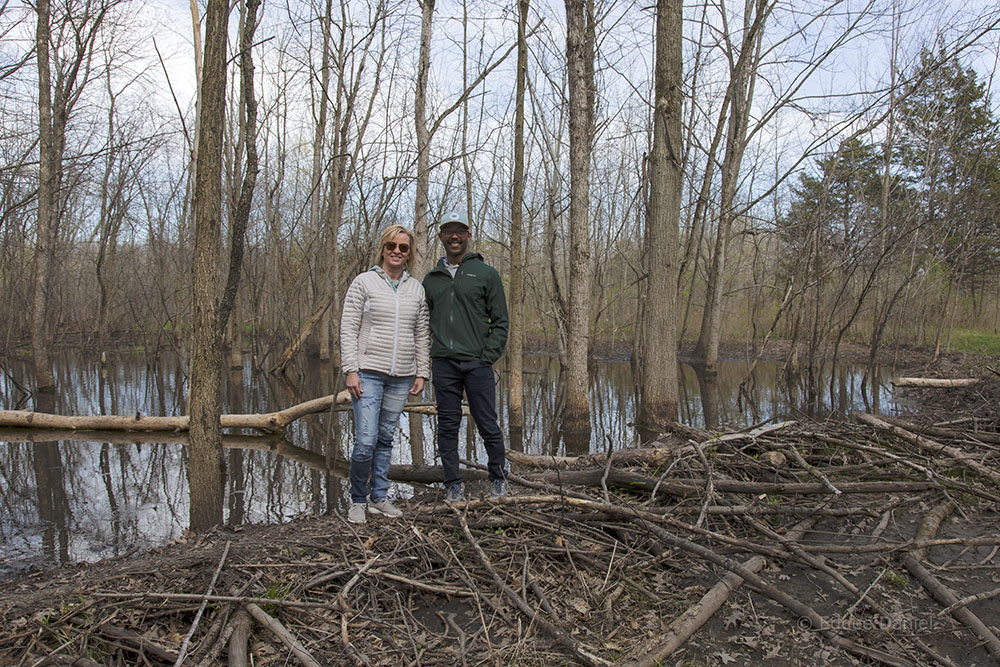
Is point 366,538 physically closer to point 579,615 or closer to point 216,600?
point 216,600

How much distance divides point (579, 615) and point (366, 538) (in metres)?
1.31

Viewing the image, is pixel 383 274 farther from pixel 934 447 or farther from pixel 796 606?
pixel 934 447

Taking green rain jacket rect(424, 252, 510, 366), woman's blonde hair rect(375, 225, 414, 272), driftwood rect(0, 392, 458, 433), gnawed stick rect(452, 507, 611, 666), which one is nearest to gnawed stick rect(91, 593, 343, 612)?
gnawed stick rect(452, 507, 611, 666)

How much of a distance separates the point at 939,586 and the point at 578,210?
6851 millimetres

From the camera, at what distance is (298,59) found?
1548cm

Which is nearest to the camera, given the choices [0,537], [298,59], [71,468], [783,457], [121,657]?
[121,657]

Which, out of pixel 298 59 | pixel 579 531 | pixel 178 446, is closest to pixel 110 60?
pixel 298 59

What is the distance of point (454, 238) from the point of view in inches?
167

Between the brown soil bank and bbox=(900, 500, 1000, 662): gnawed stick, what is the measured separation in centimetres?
1

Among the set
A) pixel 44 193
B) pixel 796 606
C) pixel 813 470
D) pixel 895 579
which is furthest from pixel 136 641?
pixel 44 193

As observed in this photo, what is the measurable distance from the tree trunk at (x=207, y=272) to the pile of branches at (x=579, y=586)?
1.95 feet

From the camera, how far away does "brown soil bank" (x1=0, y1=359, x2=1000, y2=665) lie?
99.3 inches

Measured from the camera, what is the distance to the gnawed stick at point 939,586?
2400 millimetres

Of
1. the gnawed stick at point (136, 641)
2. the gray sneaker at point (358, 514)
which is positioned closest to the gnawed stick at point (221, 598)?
the gnawed stick at point (136, 641)
